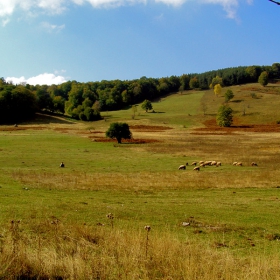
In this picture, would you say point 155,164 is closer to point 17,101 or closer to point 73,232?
point 73,232

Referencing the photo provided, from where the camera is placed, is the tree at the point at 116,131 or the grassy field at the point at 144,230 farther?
the tree at the point at 116,131

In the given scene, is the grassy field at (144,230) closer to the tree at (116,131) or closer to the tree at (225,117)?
the tree at (116,131)

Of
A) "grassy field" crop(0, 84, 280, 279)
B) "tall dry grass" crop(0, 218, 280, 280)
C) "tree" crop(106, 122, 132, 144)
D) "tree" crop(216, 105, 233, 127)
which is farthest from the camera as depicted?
"tree" crop(216, 105, 233, 127)

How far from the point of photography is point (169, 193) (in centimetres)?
2148

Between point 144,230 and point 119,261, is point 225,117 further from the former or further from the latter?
point 119,261

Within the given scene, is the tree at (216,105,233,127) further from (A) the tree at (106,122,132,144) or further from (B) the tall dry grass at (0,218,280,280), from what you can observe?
(B) the tall dry grass at (0,218,280,280)

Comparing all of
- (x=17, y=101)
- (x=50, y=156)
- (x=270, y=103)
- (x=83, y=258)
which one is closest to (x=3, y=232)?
(x=83, y=258)

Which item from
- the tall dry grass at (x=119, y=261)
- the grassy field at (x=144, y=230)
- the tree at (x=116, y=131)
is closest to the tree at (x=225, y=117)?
the tree at (x=116, y=131)

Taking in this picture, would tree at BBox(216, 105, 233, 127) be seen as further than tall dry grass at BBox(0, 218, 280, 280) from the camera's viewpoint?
Yes

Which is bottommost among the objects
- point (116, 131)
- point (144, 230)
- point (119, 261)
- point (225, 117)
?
point (144, 230)

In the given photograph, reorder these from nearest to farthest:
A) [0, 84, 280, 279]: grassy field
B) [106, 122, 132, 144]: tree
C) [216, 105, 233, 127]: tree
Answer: [0, 84, 280, 279]: grassy field
[106, 122, 132, 144]: tree
[216, 105, 233, 127]: tree

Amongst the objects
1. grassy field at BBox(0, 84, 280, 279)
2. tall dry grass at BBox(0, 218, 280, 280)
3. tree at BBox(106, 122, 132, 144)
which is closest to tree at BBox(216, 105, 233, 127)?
tree at BBox(106, 122, 132, 144)

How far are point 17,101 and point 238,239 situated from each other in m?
121

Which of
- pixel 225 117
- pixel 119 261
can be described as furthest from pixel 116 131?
pixel 119 261
